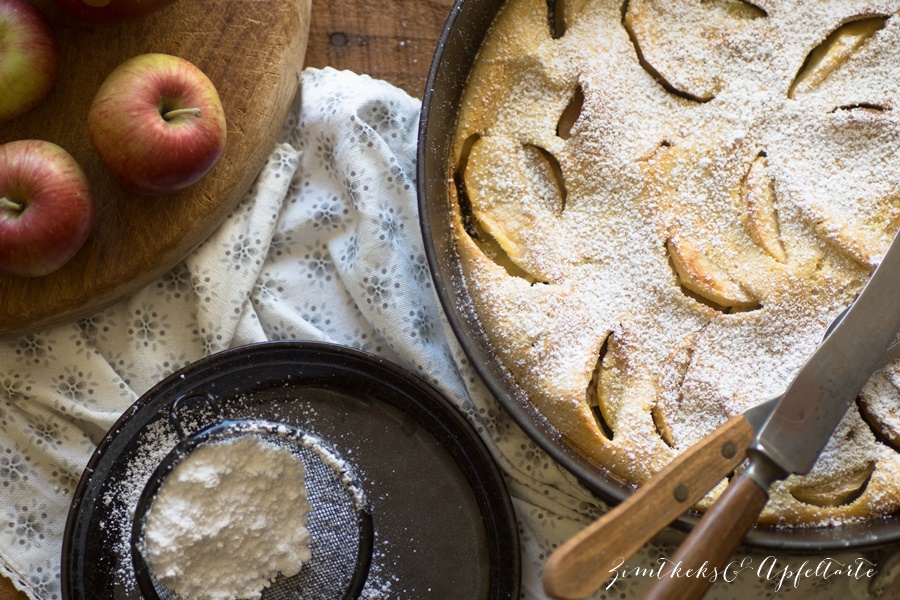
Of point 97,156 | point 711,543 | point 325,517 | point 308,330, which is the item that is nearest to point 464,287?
→ point 308,330

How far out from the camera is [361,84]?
146 centimetres

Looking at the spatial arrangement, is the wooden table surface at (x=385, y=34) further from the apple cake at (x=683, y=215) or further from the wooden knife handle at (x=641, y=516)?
the wooden knife handle at (x=641, y=516)

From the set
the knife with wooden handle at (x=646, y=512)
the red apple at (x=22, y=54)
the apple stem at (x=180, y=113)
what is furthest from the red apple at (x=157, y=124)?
the knife with wooden handle at (x=646, y=512)

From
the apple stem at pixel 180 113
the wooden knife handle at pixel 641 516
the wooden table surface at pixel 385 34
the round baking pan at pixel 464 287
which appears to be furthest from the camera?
the wooden table surface at pixel 385 34

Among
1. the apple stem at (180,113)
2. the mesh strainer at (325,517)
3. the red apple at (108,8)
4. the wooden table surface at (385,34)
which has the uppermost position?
the wooden table surface at (385,34)

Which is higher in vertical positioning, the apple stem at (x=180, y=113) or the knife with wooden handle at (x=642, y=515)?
the apple stem at (x=180, y=113)

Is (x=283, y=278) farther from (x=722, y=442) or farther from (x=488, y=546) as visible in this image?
(x=722, y=442)

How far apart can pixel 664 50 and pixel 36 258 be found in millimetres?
1069

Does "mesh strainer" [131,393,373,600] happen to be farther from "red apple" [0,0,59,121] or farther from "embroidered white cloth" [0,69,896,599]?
"red apple" [0,0,59,121]

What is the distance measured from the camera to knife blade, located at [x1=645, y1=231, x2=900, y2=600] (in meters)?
0.99

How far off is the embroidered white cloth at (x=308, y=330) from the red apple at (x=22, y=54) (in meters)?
0.38

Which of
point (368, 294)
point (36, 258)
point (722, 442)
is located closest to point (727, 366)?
point (722, 442)

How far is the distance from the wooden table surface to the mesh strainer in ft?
2.23

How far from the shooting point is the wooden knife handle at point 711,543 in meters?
0.96
